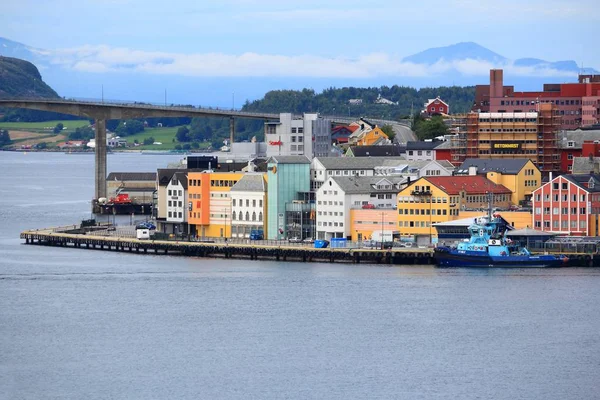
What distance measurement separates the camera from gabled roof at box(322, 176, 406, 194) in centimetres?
5922

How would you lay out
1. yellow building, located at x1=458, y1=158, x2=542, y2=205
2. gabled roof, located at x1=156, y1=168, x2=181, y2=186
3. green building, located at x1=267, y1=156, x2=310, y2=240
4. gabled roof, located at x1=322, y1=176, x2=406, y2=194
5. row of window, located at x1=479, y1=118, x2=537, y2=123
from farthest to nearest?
row of window, located at x1=479, y1=118, x2=537, y2=123 → gabled roof, located at x1=156, y1=168, x2=181, y2=186 → yellow building, located at x1=458, y1=158, x2=542, y2=205 → green building, located at x1=267, y1=156, x2=310, y2=240 → gabled roof, located at x1=322, y1=176, x2=406, y2=194

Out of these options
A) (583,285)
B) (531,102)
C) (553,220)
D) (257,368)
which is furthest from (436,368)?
(531,102)

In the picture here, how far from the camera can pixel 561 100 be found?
A: 99.0 m

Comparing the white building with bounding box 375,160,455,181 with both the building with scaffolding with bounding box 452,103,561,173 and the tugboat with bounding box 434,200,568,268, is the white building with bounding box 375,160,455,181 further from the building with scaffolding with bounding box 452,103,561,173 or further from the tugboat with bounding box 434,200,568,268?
the tugboat with bounding box 434,200,568,268

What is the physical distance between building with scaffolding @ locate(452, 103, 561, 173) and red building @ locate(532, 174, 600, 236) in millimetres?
14723

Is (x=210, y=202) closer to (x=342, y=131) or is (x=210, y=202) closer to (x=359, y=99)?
(x=342, y=131)

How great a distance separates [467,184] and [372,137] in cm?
3237

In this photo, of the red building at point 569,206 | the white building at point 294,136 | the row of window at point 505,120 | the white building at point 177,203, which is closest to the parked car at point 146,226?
the white building at point 177,203

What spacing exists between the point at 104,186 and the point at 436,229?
106 feet

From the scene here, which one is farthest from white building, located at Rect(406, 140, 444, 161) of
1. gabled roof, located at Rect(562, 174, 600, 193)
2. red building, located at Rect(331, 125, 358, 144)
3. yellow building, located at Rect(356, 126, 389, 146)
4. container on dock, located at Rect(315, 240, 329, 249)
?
red building, located at Rect(331, 125, 358, 144)

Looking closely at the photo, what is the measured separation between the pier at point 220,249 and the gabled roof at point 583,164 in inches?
490

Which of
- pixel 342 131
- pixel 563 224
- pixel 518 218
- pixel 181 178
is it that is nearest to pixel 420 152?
pixel 181 178

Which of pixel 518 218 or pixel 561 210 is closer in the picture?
pixel 561 210

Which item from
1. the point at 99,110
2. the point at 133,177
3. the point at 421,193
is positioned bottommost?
the point at 421,193
